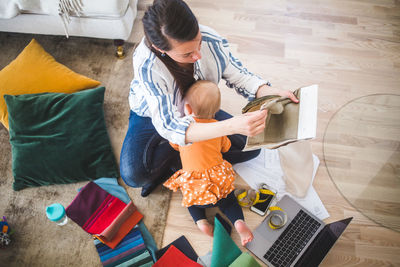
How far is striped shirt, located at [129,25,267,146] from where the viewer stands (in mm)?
1092

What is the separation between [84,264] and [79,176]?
418 millimetres

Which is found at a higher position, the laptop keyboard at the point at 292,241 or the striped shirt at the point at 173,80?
the striped shirt at the point at 173,80

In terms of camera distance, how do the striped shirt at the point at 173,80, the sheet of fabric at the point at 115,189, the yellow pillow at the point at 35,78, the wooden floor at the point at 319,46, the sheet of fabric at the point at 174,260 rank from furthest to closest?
the wooden floor at the point at 319,46 < the yellow pillow at the point at 35,78 < the sheet of fabric at the point at 115,189 < the sheet of fabric at the point at 174,260 < the striped shirt at the point at 173,80

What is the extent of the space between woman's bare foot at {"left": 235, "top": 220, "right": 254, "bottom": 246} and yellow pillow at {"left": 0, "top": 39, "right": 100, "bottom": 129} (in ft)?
3.56

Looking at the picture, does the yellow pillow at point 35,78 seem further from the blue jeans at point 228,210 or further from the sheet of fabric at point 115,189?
the blue jeans at point 228,210

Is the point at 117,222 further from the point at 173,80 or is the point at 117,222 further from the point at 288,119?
the point at 288,119

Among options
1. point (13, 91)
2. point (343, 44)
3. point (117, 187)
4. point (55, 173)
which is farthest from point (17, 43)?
point (343, 44)

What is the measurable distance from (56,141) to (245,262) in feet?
3.50

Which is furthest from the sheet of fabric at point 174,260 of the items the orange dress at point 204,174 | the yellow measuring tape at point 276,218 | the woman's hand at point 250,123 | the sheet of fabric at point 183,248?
the woman's hand at point 250,123

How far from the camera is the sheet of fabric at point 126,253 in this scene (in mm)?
1364

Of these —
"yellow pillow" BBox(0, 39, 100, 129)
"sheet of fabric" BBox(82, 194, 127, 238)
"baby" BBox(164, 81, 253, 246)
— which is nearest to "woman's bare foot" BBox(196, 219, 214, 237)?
"baby" BBox(164, 81, 253, 246)

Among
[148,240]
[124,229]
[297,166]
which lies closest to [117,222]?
[124,229]

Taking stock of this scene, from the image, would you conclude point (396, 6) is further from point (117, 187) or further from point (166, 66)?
point (117, 187)

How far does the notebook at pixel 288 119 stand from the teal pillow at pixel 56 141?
0.86 metres
